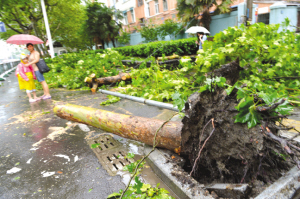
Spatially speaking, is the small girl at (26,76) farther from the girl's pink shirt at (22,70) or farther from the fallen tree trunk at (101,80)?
the fallen tree trunk at (101,80)

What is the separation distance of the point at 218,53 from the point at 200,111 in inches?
79.6

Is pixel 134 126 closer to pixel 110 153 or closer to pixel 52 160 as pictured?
pixel 110 153

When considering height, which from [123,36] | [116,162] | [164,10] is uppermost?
[164,10]

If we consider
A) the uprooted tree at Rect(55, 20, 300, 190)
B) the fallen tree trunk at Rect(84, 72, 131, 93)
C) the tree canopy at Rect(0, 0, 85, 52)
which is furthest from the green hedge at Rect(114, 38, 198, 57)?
the uprooted tree at Rect(55, 20, 300, 190)

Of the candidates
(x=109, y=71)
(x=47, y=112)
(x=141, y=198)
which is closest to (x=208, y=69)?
(x=141, y=198)

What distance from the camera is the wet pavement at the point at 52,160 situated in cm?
222

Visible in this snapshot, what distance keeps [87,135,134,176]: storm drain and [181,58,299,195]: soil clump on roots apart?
38.8 inches

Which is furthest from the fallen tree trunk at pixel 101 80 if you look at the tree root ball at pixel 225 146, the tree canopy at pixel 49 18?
the tree canopy at pixel 49 18

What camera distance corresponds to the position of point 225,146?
185 cm

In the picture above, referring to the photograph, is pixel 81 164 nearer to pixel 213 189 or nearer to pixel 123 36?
pixel 213 189

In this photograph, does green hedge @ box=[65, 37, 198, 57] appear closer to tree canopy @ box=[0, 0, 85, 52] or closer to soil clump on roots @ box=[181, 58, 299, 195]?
tree canopy @ box=[0, 0, 85, 52]

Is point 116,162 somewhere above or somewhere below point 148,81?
below

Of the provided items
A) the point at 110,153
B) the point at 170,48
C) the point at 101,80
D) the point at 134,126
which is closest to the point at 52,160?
the point at 110,153

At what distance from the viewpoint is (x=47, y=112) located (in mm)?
5281
